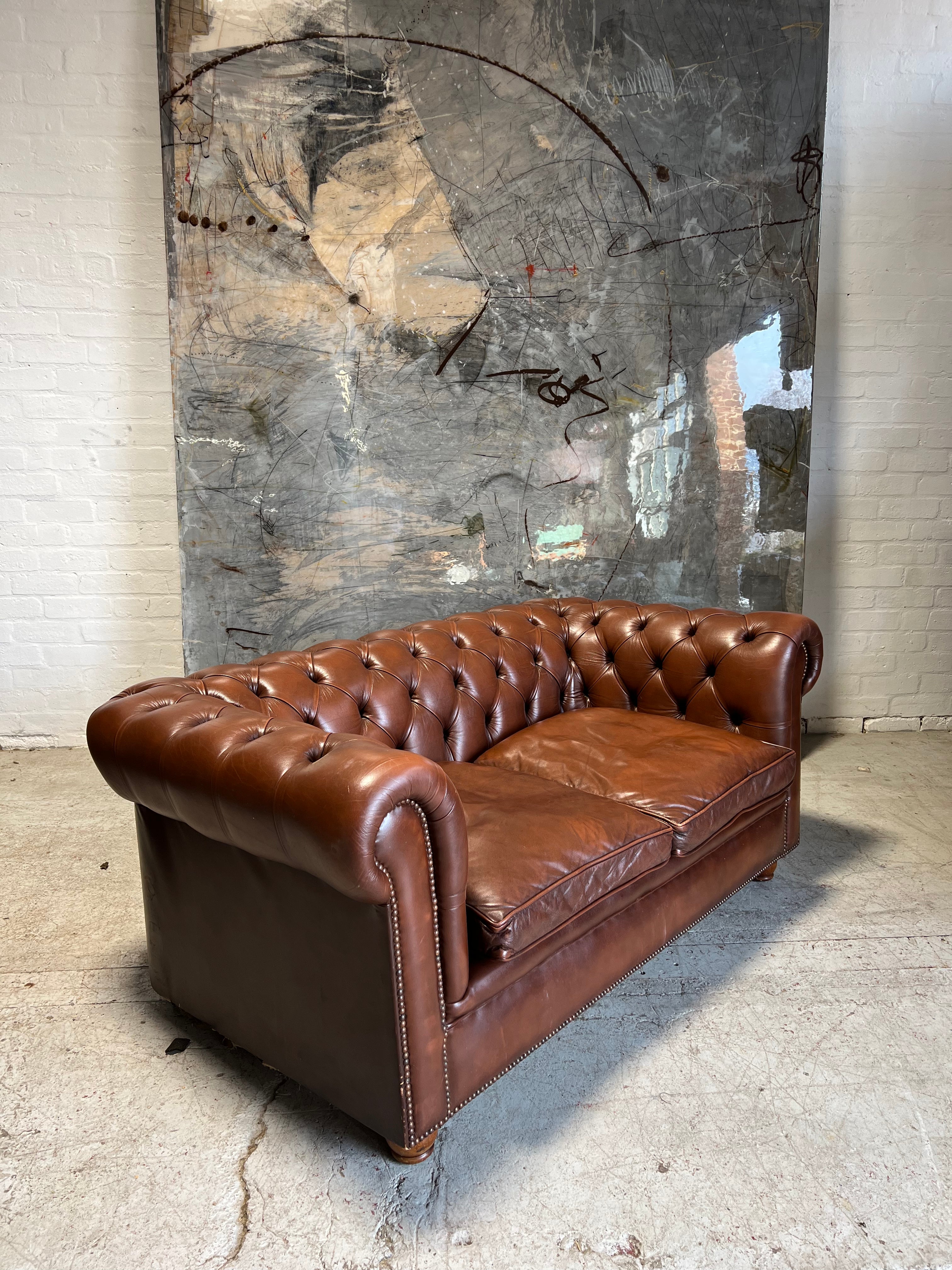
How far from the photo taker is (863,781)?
329 cm

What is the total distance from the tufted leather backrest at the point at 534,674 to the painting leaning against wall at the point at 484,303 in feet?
2.69

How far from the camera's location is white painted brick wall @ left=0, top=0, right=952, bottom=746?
334cm

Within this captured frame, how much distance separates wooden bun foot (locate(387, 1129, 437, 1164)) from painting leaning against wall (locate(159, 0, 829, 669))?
2.13m

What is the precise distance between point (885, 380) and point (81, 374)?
332cm

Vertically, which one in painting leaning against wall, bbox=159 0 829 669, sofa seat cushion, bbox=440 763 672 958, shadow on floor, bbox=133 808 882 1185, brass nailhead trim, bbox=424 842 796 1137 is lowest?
shadow on floor, bbox=133 808 882 1185

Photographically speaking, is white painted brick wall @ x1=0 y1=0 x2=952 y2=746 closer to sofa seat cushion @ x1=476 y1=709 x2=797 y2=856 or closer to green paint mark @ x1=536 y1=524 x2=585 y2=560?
green paint mark @ x1=536 y1=524 x2=585 y2=560

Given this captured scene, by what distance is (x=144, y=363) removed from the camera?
137 inches

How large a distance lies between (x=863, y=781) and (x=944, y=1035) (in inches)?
63.1

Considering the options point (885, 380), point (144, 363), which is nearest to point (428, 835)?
point (144, 363)

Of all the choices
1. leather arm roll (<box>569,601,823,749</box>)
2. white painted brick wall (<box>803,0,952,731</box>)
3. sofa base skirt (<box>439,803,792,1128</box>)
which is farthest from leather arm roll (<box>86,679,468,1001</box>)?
white painted brick wall (<box>803,0,952,731</box>)

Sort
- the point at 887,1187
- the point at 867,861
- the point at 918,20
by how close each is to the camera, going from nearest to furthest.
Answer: the point at 887,1187 < the point at 867,861 < the point at 918,20

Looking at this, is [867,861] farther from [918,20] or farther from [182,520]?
[918,20]

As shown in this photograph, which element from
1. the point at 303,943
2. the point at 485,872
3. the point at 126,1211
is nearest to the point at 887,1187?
the point at 485,872

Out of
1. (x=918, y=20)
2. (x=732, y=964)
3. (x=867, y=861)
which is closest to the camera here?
(x=732, y=964)
